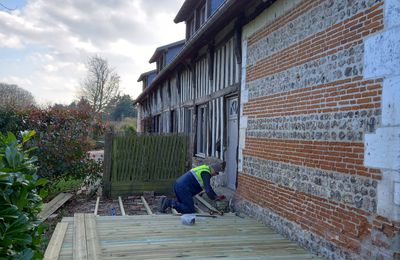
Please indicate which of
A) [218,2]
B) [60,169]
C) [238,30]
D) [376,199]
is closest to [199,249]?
[376,199]

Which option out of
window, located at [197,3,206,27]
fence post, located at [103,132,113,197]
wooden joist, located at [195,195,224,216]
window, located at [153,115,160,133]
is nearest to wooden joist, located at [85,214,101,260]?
wooden joist, located at [195,195,224,216]

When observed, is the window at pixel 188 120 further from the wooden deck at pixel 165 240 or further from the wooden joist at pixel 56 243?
the wooden joist at pixel 56 243

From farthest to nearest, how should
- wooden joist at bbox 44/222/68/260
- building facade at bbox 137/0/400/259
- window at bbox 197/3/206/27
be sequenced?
window at bbox 197/3/206/27 → wooden joist at bbox 44/222/68/260 → building facade at bbox 137/0/400/259

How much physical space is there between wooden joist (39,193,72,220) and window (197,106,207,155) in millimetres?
4458

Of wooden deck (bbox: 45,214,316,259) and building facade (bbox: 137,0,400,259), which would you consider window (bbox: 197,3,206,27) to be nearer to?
building facade (bbox: 137,0,400,259)

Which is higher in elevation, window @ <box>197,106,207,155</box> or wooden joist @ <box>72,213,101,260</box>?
window @ <box>197,106,207,155</box>

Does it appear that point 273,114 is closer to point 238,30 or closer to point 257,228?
point 257,228

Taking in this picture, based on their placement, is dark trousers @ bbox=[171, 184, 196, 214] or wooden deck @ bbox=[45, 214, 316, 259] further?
dark trousers @ bbox=[171, 184, 196, 214]

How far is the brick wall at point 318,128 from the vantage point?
423 cm

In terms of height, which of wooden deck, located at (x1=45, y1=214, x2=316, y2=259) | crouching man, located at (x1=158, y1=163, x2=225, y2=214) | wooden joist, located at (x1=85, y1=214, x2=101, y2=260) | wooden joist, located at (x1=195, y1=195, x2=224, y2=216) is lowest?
wooden joist, located at (x1=195, y1=195, x2=224, y2=216)

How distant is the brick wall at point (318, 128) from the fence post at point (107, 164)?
465 cm

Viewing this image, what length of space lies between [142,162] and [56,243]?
5.80 meters

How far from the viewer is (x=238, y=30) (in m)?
8.48

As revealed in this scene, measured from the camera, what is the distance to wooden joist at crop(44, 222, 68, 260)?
185 inches
